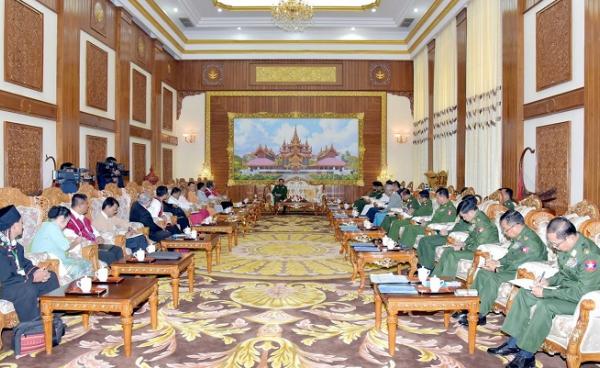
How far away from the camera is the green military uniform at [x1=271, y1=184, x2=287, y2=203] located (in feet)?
48.9

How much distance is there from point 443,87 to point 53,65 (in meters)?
8.25

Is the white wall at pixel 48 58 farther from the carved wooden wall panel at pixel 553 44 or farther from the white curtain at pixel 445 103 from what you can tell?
the white curtain at pixel 445 103

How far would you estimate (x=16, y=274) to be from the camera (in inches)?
163

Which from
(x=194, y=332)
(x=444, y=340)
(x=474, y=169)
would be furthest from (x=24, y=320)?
(x=474, y=169)

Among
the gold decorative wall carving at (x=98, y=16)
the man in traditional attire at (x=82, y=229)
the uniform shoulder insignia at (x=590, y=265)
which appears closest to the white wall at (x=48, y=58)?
the gold decorative wall carving at (x=98, y=16)

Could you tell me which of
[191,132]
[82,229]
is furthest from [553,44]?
[191,132]

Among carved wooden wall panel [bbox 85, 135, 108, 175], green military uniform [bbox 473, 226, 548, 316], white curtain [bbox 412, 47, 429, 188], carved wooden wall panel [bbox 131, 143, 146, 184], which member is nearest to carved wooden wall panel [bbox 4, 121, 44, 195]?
carved wooden wall panel [bbox 85, 135, 108, 175]

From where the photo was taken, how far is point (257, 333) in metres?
4.38

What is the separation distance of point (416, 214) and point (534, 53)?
301cm

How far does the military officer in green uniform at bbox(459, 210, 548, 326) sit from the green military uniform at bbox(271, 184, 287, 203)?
10.5m

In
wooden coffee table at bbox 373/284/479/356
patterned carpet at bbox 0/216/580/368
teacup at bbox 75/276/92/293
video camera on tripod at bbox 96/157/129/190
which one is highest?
video camera on tripod at bbox 96/157/129/190

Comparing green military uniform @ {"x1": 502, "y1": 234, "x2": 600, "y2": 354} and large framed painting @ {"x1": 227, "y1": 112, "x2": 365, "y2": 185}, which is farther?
large framed painting @ {"x1": 227, "y1": 112, "x2": 365, "y2": 185}

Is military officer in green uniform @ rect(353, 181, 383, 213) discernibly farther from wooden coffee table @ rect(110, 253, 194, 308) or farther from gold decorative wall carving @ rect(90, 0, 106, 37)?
wooden coffee table @ rect(110, 253, 194, 308)

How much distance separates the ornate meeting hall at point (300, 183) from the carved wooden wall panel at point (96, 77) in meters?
0.05
